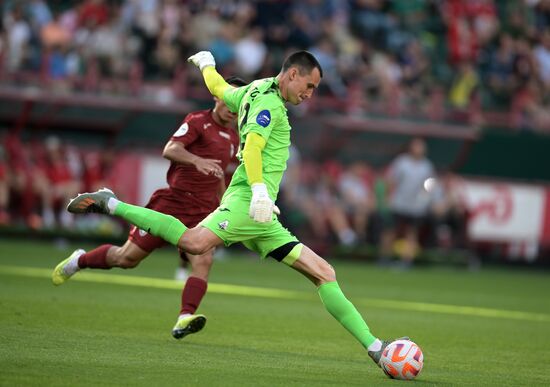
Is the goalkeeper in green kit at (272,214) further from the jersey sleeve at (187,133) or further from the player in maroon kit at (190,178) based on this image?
the jersey sleeve at (187,133)

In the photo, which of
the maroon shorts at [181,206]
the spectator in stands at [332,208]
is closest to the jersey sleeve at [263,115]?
the maroon shorts at [181,206]

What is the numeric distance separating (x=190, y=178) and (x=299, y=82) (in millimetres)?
2819

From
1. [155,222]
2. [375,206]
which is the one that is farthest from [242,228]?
[375,206]

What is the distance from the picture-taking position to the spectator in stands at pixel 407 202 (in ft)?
75.8

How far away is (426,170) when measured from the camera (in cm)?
2327

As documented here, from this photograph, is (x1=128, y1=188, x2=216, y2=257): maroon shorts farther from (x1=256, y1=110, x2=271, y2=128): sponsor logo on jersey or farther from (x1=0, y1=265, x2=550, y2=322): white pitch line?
(x1=0, y1=265, x2=550, y2=322): white pitch line

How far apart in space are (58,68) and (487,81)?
1191cm

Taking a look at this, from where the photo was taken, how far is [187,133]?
1132 centimetres

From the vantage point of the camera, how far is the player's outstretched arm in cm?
970

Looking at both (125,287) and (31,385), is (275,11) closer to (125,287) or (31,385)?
(125,287)

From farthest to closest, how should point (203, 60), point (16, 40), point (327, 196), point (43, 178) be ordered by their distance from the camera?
point (327, 196), point (16, 40), point (43, 178), point (203, 60)

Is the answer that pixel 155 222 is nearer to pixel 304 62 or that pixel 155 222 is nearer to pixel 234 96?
pixel 234 96

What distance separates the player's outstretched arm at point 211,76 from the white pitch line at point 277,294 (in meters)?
5.85

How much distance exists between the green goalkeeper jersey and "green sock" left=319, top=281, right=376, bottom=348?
886 mm
